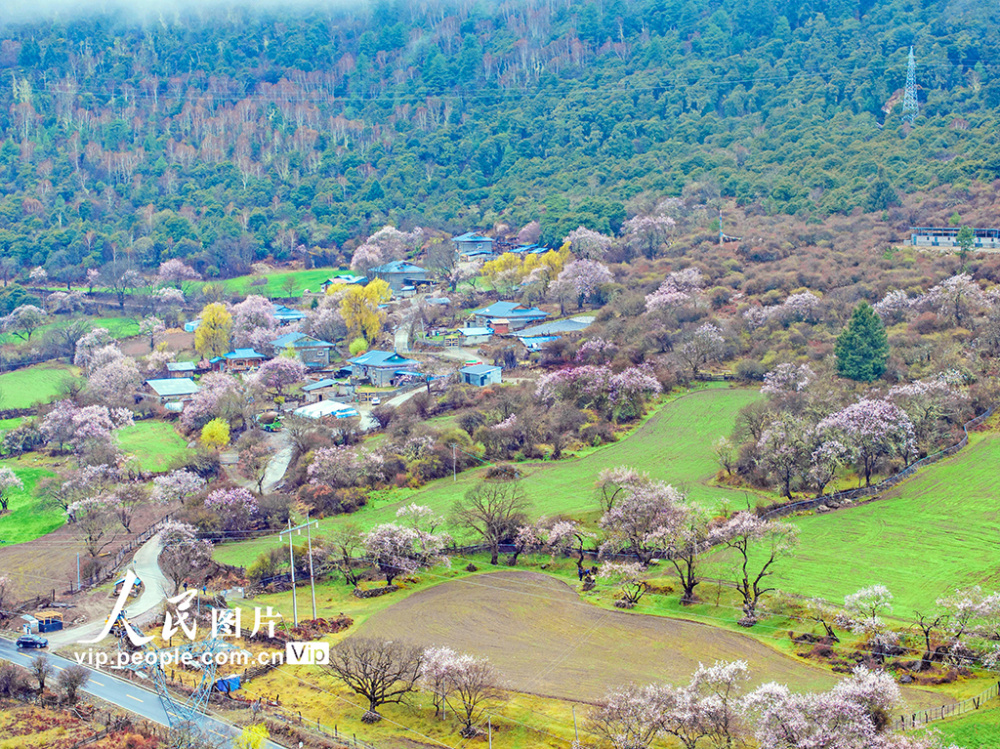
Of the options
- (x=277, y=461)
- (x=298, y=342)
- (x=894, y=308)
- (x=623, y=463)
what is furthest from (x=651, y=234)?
(x=277, y=461)

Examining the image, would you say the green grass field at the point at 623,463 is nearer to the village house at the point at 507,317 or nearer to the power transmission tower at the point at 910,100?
the village house at the point at 507,317

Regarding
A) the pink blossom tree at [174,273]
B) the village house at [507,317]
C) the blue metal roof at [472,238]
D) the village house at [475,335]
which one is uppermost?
the blue metal roof at [472,238]

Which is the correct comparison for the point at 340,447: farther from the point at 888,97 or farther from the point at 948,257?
the point at 888,97

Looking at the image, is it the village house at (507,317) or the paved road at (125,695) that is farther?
the village house at (507,317)

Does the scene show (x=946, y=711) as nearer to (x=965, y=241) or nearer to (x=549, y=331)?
(x=549, y=331)

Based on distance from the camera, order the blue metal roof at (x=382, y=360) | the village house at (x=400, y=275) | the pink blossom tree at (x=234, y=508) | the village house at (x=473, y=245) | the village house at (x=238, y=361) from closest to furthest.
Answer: the pink blossom tree at (x=234, y=508)
the blue metal roof at (x=382, y=360)
the village house at (x=238, y=361)
the village house at (x=400, y=275)
the village house at (x=473, y=245)

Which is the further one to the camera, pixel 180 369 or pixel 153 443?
pixel 180 369

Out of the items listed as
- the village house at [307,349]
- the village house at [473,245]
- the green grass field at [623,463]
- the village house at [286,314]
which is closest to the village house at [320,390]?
the village house at [307,349]
